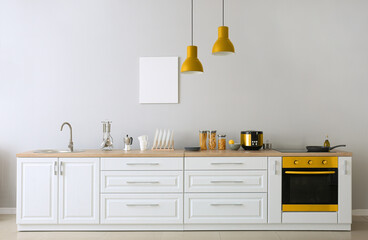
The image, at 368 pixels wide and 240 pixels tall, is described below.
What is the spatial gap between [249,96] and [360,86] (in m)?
1.39

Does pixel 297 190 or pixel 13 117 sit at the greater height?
pixel 13 117

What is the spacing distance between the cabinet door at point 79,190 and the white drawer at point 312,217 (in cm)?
201

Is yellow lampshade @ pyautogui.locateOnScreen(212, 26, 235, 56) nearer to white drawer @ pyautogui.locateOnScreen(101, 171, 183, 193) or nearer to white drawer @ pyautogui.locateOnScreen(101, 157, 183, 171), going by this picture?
white drawer @ pyautogui.locateOnScreen(101, 157, 183, 171)

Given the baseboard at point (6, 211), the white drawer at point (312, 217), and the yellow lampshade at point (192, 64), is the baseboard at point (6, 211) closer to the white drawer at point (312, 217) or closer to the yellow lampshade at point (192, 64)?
the yellow lampshade at point (192, 64)

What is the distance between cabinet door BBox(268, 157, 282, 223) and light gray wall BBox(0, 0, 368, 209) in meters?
0.69

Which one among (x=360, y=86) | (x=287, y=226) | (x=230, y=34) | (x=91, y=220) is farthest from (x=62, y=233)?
(x=360, y=86)

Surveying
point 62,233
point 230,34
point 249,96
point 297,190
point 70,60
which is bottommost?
point 62,233

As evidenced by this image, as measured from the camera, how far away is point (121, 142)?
13.0 ft

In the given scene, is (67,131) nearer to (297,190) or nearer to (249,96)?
(249,96)

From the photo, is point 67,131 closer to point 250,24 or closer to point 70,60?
point 70,60

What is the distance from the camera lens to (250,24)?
3953 millimetres

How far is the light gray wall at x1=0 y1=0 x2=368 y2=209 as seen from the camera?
3932mm

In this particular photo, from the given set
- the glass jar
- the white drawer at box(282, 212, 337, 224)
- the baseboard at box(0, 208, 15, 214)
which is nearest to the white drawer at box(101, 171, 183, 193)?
the glass jar

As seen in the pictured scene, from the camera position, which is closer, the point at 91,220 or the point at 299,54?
the point at 91,220
